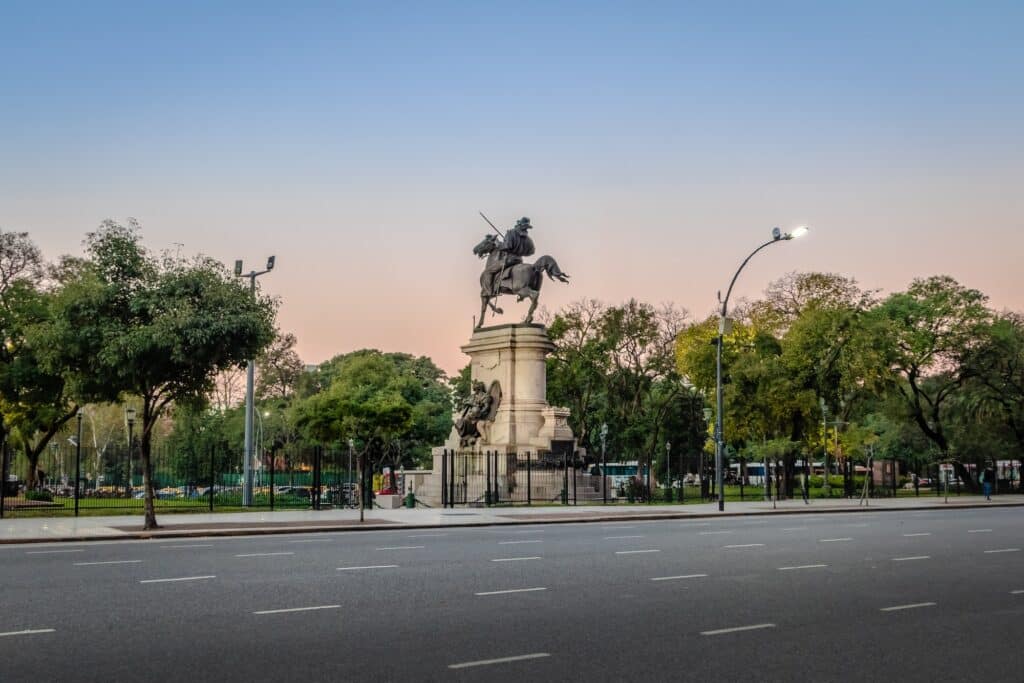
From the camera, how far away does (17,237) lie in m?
39.5

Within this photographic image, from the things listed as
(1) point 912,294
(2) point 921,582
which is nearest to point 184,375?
(2) point 921,582

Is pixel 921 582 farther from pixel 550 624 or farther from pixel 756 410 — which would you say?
pixel 756 410

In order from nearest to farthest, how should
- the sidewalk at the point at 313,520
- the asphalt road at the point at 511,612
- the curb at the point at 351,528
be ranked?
the asphalt road at the point at 511,612, the curb at the point at 351,528, the sidewalk at the point at 313,520

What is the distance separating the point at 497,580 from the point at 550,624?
3.81 metres

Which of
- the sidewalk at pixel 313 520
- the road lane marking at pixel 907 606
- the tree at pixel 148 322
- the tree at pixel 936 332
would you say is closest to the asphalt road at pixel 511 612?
the road lane marking at pixel 907 606

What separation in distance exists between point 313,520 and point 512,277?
68.4ft

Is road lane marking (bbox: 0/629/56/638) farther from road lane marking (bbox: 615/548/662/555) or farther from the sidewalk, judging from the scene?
the sidewalk

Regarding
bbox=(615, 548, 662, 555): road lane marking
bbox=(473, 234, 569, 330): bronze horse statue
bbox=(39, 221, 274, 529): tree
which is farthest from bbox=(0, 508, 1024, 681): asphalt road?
bbox=(473, 234, 569, 330): bronze horse statue

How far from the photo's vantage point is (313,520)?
91.7 ft

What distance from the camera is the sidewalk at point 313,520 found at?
23.3m

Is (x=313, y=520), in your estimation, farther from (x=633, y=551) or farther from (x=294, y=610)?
(x=294, y=610)

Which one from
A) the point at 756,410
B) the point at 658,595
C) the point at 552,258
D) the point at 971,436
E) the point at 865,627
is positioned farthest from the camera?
the point at 971,436

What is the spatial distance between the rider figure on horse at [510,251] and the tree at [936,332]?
22880 mm

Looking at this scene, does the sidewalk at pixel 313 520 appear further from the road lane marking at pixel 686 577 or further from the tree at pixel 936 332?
the tree at pixel 936 332
